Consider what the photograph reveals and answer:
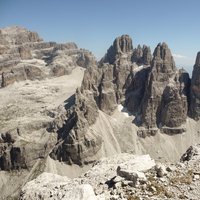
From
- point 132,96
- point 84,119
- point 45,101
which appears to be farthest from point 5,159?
point 132,96

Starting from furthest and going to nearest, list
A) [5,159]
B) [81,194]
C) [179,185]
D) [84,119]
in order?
1. [84,119]
2. [5,159]
3. [179,185]
4. [81,194]

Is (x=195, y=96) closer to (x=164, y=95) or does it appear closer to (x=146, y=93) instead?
(x=164, y=95)

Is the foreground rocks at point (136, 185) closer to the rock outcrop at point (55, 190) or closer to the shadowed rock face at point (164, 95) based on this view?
the rock outcrop at point (55, 190)

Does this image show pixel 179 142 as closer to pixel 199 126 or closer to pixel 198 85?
pixel 199 126

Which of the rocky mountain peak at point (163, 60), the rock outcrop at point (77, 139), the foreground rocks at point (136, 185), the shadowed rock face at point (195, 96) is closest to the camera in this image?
the foreground rocks at point (136, 185)

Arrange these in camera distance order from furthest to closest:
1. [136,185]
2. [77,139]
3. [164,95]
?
[164,95]
[77,139]
[136,185]

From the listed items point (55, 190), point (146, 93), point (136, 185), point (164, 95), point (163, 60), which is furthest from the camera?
point (163, 60)

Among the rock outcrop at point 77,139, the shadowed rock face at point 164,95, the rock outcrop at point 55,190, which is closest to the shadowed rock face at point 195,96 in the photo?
the shadowed rock face at point 164,95

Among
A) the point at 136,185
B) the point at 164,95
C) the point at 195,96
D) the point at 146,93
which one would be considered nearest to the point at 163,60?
the point at 164,95

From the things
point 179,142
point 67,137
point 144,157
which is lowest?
point 179,142

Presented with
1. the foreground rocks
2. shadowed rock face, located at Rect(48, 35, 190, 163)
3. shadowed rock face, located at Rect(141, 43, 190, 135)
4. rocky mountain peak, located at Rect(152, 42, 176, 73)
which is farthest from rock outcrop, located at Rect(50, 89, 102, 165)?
the foreground rocks

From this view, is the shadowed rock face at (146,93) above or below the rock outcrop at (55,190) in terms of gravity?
below
